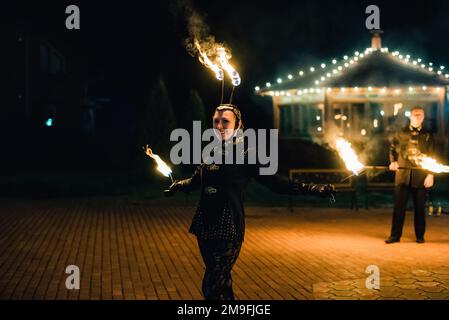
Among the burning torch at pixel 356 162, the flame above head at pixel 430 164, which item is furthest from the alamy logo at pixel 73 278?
the flame above head at pixel 430 164

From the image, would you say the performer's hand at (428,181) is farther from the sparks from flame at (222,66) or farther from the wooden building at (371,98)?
the wooden building at (371,98)

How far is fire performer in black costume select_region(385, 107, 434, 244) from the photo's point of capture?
11.7m

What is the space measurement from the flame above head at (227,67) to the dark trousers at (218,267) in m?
2.42

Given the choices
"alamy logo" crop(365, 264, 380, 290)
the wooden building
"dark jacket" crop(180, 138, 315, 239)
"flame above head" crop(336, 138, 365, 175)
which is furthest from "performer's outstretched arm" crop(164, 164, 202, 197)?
the wooden building

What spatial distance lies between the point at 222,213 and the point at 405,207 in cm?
637

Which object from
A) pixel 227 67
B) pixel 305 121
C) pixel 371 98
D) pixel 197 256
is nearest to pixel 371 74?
pixel 371 98

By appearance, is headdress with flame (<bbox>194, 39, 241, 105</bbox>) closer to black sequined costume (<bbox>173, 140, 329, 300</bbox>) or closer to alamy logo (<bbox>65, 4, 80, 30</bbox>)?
black sequined costume (<bbox>173, 140, 329, 300</bbox>)

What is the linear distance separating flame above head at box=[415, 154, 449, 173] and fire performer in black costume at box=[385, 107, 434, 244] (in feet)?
0.55

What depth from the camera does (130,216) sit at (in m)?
16.3

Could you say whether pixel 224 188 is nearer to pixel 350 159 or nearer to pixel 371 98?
pixel 350 159

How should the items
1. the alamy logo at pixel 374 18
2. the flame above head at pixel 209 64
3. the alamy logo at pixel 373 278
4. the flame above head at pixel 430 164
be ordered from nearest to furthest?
the alamy logo at pixel 373 278, the flame above head at pixel 209 64, the flame above head at pixel 430 164, the alamy logo at pixel 374 18

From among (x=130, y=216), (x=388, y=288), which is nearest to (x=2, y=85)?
(x=130, y=216)

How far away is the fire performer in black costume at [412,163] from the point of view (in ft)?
38.3
